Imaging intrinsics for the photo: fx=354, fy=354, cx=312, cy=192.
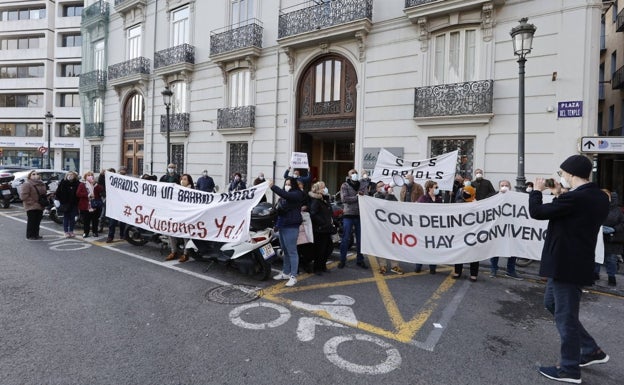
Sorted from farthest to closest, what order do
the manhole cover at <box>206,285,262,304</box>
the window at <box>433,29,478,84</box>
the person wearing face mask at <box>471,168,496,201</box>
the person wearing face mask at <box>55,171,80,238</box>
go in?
the window at <box>433,29,478,84</box> → the person wearing face mask at <box>471,168,496,201</box> → the person wearing face mask at <box>55,171,80,238</box> → the manhole cover at <box>206,285,262,304</box>

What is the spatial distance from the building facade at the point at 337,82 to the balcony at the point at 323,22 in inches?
2.0

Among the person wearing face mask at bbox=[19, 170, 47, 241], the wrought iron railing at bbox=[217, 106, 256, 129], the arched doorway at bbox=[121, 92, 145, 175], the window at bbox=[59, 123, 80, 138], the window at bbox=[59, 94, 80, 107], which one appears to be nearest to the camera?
the person wearing face mask at bbox=[19, 170, 47, 241]

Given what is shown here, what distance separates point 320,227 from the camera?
6.58 metres

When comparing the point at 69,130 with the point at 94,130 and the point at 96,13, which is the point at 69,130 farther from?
the point at 96,13

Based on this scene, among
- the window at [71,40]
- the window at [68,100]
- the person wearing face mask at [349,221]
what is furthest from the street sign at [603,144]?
the window at [71,40]

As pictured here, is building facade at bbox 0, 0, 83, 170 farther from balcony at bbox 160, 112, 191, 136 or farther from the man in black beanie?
the man in black beanie

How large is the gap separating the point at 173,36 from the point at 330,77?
10.7 metres

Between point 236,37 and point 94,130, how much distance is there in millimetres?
14206

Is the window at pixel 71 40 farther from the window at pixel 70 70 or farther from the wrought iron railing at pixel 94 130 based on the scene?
the wrought iron railing at pixel 94 130

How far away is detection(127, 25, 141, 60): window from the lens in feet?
70.4

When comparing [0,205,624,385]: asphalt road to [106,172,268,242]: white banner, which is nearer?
[0,205,624,385]: asphalt road

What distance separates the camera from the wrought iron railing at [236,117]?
635 inches

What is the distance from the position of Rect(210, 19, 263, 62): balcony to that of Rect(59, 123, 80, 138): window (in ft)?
104

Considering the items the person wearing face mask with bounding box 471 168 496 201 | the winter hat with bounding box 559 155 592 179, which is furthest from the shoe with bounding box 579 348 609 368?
the person wearing face mask with bounding box 471 168 496 201
